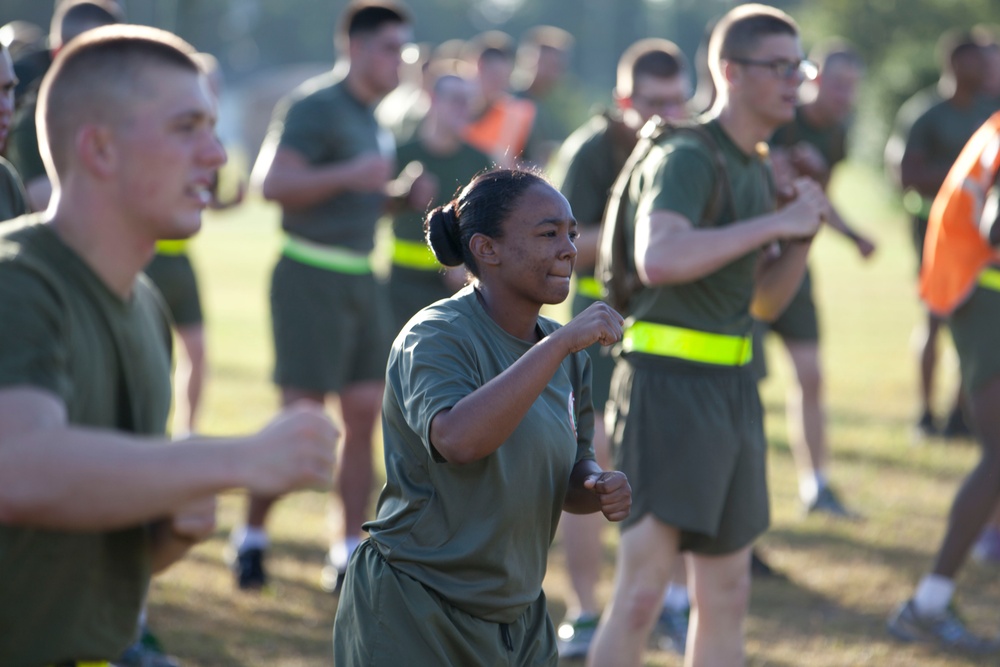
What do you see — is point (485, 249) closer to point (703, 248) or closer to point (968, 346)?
point (703, 248)

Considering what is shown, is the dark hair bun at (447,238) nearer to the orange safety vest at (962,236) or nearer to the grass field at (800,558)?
the grass field at (800,558)

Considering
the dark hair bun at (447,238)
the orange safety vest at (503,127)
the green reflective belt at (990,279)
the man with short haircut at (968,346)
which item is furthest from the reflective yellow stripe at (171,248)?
the dark hair bun at (447,238)

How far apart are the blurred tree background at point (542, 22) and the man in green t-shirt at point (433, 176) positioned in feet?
98.3

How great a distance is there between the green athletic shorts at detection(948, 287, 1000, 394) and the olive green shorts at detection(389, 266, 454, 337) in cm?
286

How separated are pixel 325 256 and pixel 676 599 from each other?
242 cm

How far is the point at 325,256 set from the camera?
658 cm

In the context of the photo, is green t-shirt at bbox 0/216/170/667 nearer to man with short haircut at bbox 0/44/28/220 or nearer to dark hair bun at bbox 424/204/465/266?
dark hair bun at bbox 424/204/465/266

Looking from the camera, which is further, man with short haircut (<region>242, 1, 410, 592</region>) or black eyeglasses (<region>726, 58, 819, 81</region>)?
Result: man with short haircut (<region>242, 1, 410, 592</region>)

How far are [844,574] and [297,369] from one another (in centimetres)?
309

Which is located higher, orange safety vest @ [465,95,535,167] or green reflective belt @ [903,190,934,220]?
orange safety vest @ [465,95,535,167]

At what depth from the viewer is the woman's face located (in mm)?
3129

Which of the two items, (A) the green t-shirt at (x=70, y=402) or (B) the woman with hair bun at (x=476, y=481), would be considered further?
(B) the woman with hair bun at (x=476, y=481)

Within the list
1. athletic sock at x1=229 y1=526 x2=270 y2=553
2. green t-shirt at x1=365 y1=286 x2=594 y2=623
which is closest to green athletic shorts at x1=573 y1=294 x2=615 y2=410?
athletic sock at x1=229 y1=526 x2=270 y2=553

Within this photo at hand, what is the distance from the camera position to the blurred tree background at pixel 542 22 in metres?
39.0
